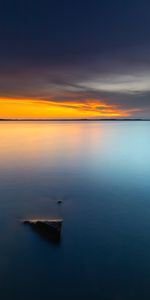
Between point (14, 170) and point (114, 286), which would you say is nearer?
point (114, 286)

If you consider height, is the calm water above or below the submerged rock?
below

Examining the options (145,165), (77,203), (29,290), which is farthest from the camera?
(145,165)

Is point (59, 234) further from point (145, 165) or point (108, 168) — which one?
point (145, 165)

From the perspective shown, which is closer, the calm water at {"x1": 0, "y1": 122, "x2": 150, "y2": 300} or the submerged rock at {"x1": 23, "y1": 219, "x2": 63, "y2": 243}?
the calm water at {"x1": 0, "y1": 122, "x2": 150, "y2": 300}

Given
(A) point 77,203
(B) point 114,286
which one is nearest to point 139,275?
(B) point 114,286

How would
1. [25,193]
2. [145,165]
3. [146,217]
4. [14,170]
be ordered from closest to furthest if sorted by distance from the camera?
[146,217] → [25,193] → [14,170] → [145,165]

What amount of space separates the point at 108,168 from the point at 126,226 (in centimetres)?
2388

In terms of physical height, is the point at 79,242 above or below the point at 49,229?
below

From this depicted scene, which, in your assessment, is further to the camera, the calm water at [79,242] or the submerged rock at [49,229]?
the submerged rock at [49,229]

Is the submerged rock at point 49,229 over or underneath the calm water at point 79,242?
over

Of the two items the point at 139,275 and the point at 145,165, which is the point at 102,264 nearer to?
the point at 139,275

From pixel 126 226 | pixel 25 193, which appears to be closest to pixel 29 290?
pixel 126 226

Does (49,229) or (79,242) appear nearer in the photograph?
(79,242)

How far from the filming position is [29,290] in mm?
13180
